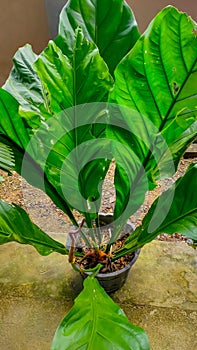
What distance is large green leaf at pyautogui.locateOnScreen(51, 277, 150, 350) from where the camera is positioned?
0.63 metres

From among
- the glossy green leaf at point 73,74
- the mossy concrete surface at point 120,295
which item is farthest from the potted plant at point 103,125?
the mossy concrete surface at point 120,295

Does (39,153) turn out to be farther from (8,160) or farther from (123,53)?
(123,53)

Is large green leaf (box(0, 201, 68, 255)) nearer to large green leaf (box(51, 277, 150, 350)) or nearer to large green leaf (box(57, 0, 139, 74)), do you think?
large green leaf (box(51, 277, 150, 350))

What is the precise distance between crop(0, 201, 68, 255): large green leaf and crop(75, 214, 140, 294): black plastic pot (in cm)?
12

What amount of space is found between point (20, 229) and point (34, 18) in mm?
1030

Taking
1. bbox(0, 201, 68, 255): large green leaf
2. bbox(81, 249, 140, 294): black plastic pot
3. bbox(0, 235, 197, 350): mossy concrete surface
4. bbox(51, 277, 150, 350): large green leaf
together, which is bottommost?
bbox(0, 235, 197, 350): mossy concrete surface

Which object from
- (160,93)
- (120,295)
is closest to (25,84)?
(160,93)

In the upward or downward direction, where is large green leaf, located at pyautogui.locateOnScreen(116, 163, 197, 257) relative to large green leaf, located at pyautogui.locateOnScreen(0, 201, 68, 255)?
upward

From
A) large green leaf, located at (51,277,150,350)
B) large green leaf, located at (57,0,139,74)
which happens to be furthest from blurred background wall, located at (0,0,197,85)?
large green leaf, located at (51,277,150,350)

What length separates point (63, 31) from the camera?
763mm

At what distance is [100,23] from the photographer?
0.77 m

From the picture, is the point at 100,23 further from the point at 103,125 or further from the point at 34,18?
the point at 34,18

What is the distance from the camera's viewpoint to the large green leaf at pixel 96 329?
A: 0.63 meters

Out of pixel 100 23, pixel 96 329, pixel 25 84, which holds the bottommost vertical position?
pixel 96 329
